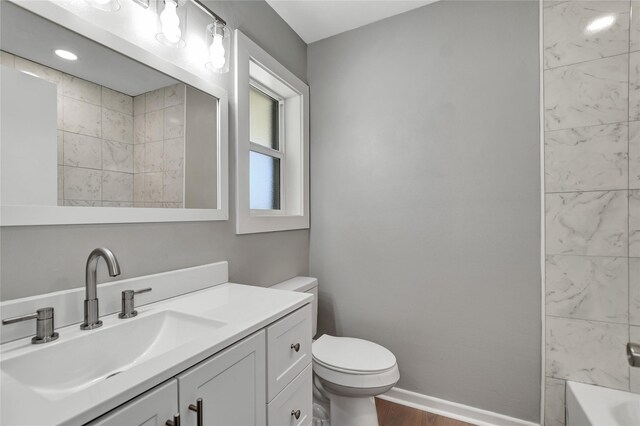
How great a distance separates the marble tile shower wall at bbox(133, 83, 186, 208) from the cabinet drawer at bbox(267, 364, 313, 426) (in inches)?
32.7

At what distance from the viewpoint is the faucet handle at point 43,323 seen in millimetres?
733

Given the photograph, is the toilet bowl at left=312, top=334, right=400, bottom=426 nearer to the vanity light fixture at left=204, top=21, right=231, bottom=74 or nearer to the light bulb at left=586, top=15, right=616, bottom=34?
the vanity light fixture at left=204, top=21, right=231, bottom=74

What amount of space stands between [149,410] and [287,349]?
50cm

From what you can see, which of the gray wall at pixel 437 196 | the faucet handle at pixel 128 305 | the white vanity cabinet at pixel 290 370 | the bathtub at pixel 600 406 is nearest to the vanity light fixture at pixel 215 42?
the gray wall at pixel 437 196

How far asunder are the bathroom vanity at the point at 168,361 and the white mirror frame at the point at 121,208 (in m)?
0.22

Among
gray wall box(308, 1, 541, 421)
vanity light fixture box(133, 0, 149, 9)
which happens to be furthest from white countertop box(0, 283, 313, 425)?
vanity light fixture box(133, 0, 149, 9)

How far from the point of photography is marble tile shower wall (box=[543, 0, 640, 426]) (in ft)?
4.38

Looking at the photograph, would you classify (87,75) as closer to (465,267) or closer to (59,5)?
(59,5)

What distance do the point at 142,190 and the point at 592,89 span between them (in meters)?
2.08

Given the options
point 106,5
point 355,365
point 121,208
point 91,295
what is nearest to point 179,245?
point 121,208

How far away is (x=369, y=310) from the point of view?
1949mm

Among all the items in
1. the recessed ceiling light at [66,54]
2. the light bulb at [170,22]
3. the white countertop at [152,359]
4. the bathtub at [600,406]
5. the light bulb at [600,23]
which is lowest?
the bathtub at [600,406]

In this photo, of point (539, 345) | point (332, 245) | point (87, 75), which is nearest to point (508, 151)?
point (539, 345)

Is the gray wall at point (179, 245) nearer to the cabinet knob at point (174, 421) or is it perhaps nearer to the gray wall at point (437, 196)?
the gray wall at point (437, 196)
